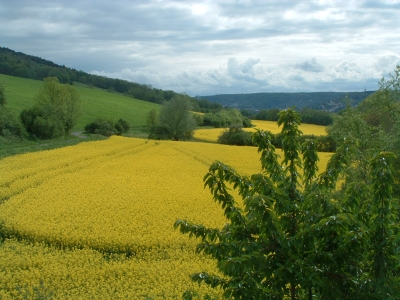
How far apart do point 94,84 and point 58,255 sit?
10494cm

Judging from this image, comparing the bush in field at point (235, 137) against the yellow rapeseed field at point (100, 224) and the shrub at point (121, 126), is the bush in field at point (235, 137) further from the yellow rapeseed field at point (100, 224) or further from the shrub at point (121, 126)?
the yellow rapeseed field at point (100, 224)

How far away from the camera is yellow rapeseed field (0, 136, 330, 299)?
35.5 ft

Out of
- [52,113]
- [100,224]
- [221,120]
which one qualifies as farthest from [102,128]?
[100,224]

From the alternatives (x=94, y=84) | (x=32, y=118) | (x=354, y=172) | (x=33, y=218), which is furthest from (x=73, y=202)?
(x=94, y=84)

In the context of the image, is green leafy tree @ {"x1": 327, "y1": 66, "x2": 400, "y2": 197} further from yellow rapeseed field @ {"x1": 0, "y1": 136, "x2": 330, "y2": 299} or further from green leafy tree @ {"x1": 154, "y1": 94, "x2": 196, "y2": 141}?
green leafy tree @ {"x1": 154, "y1": 94, "x2": 196, "y2": 141}

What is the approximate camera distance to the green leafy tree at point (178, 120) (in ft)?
179

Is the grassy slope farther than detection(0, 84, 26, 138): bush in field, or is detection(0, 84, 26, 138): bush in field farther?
the grassy slope

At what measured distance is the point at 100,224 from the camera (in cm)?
1537

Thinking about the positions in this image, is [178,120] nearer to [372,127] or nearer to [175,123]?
[175,123]

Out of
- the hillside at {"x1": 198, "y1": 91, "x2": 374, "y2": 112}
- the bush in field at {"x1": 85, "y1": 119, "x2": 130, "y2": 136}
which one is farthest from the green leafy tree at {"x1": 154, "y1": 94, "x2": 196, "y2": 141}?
the hillside at {"x1": 198, "y1": 91, "x2": 374, "y2": 112}

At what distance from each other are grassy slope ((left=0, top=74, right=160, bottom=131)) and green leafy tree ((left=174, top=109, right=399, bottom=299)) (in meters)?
56.0

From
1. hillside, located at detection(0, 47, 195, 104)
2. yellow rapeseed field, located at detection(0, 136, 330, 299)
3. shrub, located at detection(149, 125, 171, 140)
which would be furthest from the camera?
hillside, located at detection(0, 47, 195, 104)

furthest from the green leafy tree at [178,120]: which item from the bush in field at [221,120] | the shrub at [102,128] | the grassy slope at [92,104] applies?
the bush in field at [221,120]

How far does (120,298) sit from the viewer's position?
10.0 metres
